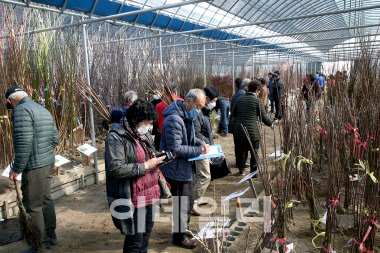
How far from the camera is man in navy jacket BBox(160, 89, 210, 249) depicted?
2.26m

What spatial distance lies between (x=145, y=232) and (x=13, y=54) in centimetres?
245

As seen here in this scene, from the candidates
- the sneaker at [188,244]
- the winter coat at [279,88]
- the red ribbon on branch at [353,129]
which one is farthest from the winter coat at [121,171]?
the winter coat at [279,88]

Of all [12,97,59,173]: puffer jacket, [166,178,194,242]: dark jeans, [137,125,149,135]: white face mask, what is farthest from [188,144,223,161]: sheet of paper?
[12,97,59,173]: puffer jacket

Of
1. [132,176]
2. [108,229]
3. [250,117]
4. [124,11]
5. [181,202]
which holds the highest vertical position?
[124,11]

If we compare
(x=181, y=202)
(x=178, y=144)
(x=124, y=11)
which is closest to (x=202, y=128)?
(x=178, y=144)

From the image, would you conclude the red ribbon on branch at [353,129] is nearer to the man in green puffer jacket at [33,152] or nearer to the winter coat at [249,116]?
the winter coat at [249,116]

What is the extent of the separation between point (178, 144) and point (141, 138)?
0.40 metres

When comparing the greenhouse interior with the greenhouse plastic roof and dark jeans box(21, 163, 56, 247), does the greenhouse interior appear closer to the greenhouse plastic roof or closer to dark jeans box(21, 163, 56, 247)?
dark jeans box(21, 163, 56, 247)

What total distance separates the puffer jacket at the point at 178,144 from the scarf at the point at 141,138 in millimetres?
247

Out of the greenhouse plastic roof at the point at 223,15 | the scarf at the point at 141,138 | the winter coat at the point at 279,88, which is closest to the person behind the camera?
the scarf at the point at 141,138

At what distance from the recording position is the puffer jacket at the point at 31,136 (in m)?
2.16

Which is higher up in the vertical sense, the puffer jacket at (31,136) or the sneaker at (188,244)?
the puffer jacket at (31,136)

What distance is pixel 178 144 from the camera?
7.38ft

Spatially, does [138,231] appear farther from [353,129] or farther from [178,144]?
[353,129]
